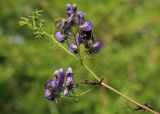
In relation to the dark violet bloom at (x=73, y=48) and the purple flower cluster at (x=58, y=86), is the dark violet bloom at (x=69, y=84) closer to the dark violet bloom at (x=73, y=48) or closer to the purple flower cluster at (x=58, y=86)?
the purple flower cluster at (x=58, y=86)

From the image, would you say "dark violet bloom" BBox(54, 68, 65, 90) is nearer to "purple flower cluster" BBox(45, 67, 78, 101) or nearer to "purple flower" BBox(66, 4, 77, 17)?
"purple flower cluster" BBox(45, 67, 78, 101)

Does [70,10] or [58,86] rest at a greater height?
[70,10]

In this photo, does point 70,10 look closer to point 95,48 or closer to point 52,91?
point 95,48

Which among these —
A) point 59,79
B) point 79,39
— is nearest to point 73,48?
point 79,39

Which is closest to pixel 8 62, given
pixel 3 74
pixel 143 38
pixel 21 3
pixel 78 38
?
pixel 3 74

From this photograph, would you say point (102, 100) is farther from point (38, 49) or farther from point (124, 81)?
point (38, 49)

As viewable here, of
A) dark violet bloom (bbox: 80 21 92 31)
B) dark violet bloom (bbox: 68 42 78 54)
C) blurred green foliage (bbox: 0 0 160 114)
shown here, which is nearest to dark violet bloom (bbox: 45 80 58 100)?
dark violet bloom (bbox: 68 42 78 54)

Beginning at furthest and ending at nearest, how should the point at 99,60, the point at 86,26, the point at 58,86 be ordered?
the point at 99,60
the point at 58,86
the point at 86,26
